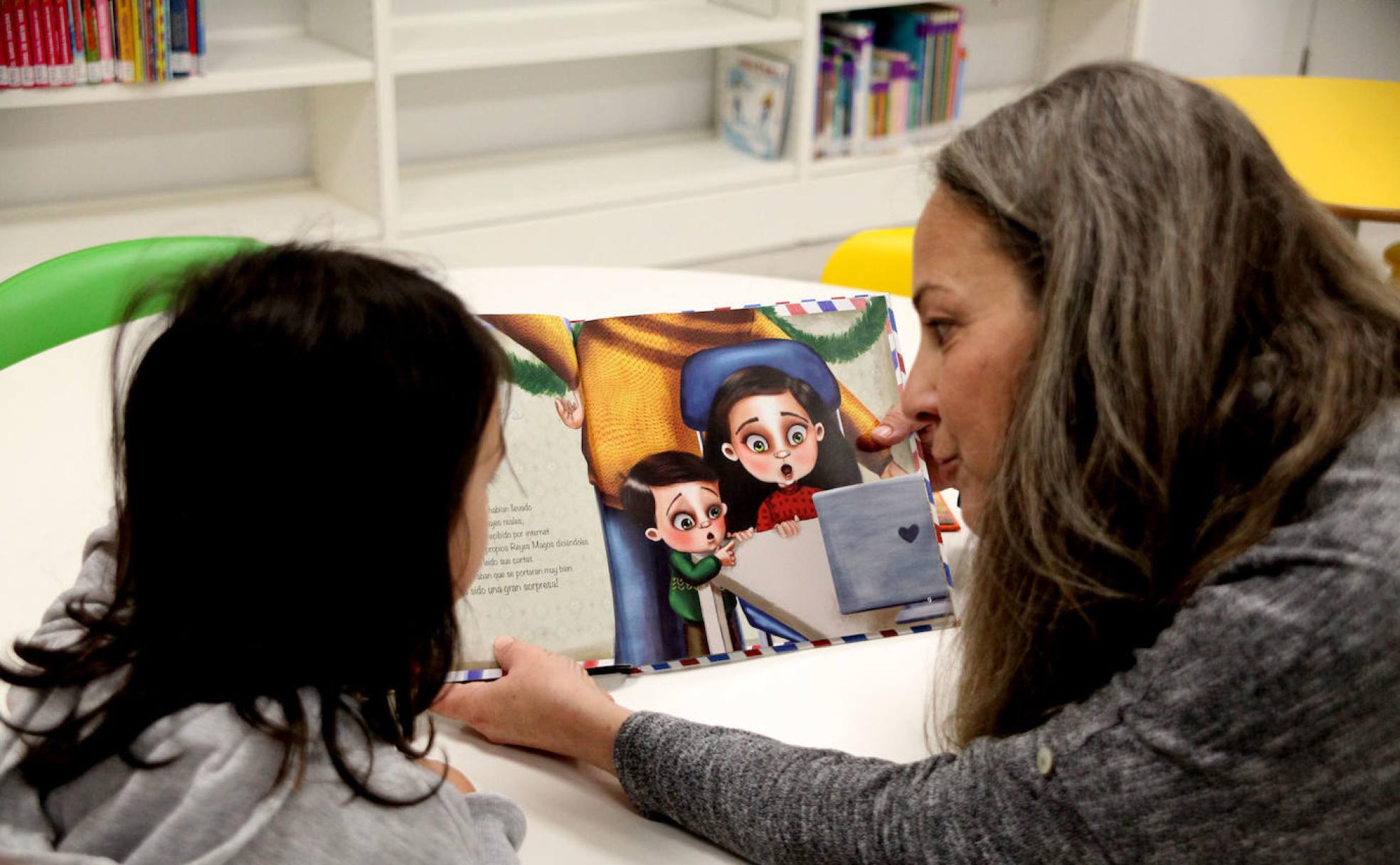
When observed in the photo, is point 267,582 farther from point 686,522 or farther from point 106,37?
point 106,37

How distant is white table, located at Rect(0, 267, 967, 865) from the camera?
0.95 m

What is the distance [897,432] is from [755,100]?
257 cm

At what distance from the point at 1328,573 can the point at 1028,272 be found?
257mm

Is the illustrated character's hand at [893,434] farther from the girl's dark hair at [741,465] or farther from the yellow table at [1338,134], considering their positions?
the yellow table at [1338,134]

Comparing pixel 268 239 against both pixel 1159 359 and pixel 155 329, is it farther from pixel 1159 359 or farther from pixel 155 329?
pixel 1159 359

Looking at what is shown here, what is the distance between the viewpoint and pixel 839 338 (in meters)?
1.28

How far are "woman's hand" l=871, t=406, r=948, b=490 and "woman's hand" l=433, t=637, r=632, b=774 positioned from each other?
1.18 feet

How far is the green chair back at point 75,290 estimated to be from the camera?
1682 mm

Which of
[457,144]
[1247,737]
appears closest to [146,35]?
[457,144]

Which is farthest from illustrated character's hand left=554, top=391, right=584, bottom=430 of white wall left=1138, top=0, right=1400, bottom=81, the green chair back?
white wall left=1138, top=0, right=1400, bottom=81

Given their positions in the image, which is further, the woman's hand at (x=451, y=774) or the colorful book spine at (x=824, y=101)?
the colorful book spine at (x=824, y=101)

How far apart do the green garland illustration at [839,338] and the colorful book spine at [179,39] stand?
1.86m

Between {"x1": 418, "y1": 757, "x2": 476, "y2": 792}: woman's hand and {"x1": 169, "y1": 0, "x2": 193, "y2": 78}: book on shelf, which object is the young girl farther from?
{"x1": 169, "y1": 0, "x2": 193, "y2": 78}: book on shelf

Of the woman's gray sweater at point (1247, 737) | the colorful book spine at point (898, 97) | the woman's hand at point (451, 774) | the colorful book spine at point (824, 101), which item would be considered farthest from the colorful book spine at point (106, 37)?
the woman's gray sweater at point (1247, 737)
